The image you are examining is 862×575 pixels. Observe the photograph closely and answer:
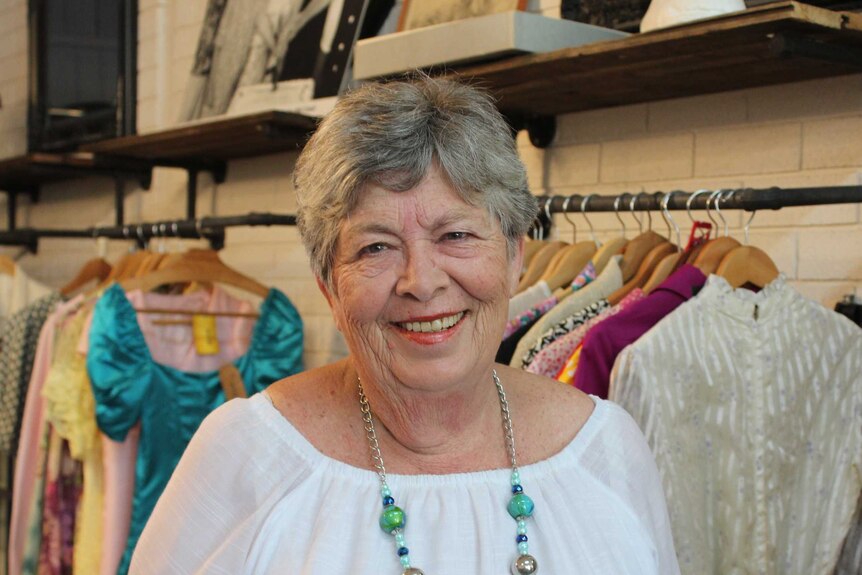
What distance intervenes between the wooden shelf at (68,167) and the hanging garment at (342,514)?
7.98 feet

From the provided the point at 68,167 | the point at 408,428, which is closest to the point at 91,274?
the point at 68,167

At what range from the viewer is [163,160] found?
12.4 ft

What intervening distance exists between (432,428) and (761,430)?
2.28ft

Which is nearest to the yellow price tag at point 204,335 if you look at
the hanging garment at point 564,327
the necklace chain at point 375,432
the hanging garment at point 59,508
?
the hanging garment at point 59,508

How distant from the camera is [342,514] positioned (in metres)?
1.48

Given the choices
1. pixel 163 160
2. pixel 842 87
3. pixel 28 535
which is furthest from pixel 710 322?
pixel 163 160

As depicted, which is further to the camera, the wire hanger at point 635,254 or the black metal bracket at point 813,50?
the wire hanger at point 635,254

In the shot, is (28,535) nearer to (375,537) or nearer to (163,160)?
(163,160)

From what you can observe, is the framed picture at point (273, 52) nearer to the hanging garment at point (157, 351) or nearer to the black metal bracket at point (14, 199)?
the hanging garment at point (157, 351)

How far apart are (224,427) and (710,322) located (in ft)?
2.84

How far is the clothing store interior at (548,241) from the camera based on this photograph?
188cm

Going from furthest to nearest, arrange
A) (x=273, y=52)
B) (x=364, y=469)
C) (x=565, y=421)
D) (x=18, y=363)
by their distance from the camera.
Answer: (x=273, y=52)
(x=18, y=363)
(x=565, y=421)
(x=364, y=469)

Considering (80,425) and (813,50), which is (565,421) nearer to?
(813,50)

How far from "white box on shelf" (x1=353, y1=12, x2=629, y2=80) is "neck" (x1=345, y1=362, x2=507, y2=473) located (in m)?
0.82
